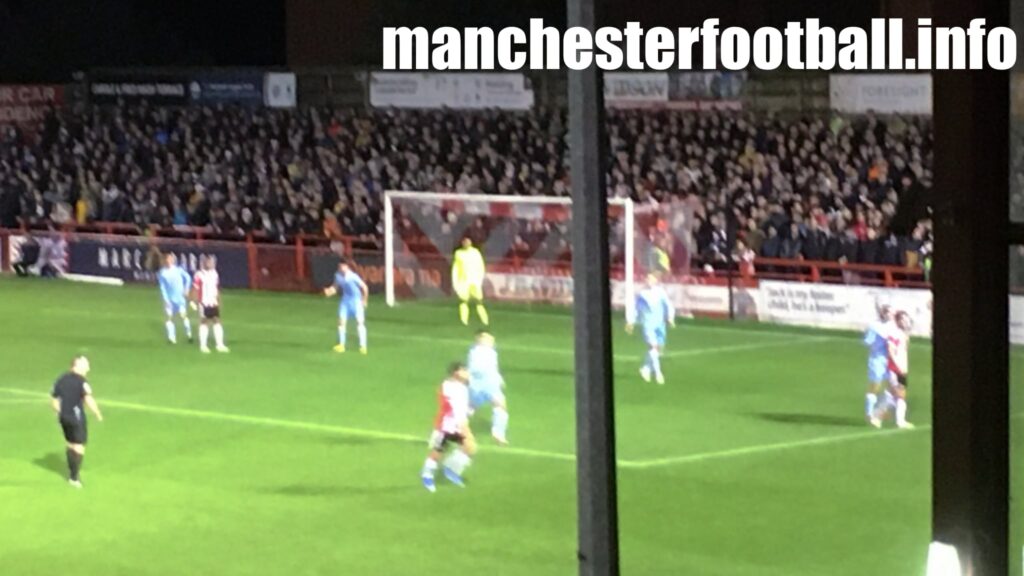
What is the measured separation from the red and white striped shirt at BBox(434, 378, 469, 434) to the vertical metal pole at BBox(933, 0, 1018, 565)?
10.9 m

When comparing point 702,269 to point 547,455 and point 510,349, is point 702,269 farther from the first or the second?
point 547,455

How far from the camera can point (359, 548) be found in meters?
16.8

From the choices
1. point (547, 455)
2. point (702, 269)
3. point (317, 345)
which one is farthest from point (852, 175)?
point (547, 455)

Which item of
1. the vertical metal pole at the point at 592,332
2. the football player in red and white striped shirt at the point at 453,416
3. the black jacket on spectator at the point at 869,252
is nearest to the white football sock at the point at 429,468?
the football player in red and white striped shirt at the point at 453,416

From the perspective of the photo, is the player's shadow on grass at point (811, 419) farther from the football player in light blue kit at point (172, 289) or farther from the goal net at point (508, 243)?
the football player in light blue kit at point (172, 289)

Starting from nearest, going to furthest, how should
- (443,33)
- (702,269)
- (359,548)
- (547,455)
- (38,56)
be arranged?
(359,548), (547,455), (702,269), (443,33), (38,56)

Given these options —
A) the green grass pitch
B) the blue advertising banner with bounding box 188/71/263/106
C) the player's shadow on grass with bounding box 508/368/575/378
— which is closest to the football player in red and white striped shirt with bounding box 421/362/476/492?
the green grass pitch

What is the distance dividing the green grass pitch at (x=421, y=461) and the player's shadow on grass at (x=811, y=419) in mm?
56

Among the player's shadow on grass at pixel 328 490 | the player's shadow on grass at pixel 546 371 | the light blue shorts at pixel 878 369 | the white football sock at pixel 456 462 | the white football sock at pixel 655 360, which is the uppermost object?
the light blue shorts at pixel 878 369

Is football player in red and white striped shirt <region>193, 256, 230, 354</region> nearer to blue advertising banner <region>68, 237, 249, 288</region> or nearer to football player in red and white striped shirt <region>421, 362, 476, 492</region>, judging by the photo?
blue advertising banner <region>68, 237, 249, 288</region>

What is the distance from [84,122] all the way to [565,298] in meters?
19.9

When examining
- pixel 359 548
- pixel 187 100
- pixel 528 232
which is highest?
pixel 187 100

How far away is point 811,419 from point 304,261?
57.7 ft

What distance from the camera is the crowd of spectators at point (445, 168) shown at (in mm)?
34219
